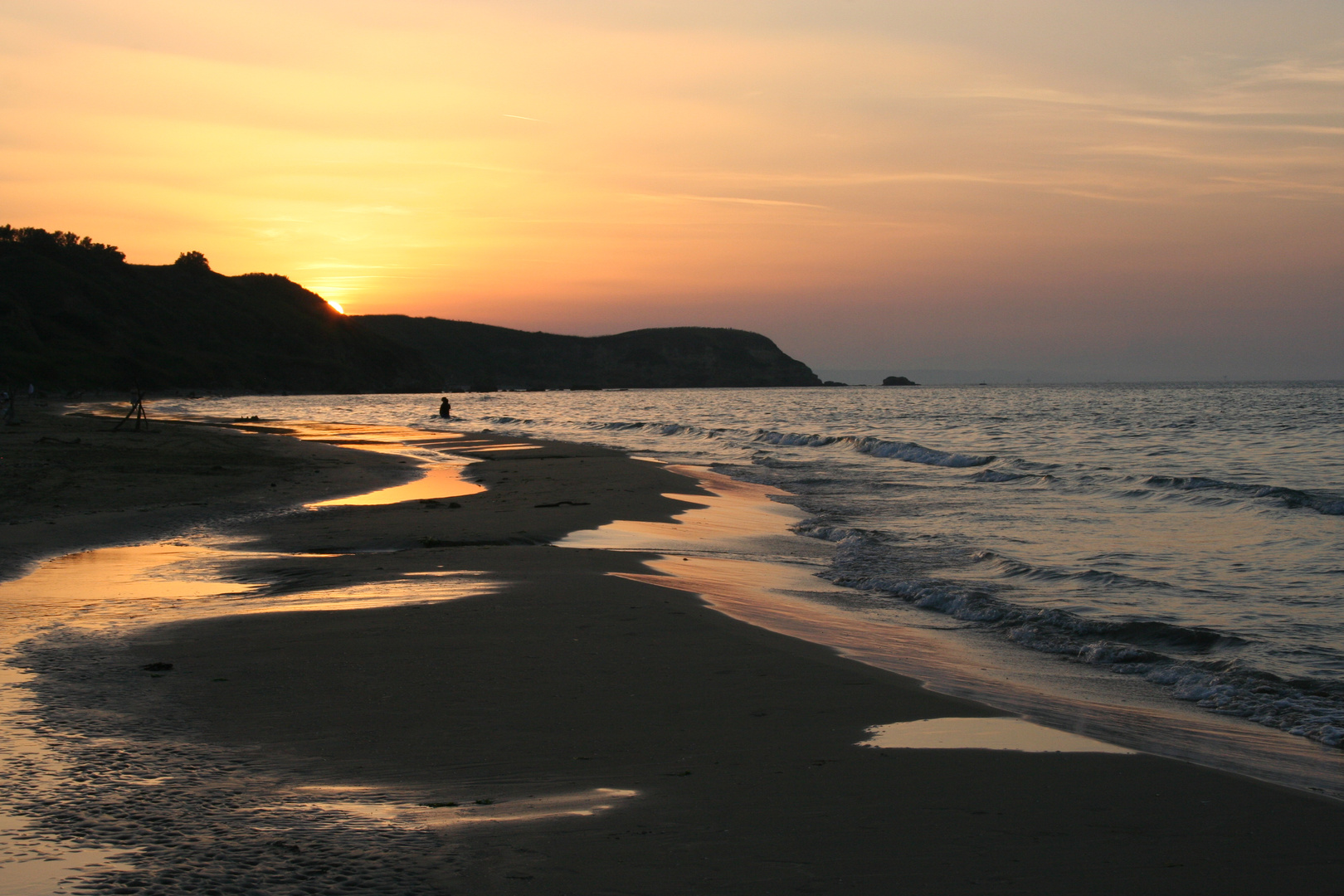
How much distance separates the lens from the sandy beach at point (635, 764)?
3389 mm

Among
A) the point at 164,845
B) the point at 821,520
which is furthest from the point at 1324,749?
the point at 821,520

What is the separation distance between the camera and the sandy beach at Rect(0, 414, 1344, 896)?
3389 millimetres

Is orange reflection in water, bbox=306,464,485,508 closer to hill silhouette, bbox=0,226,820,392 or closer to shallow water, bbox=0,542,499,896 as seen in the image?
shallow water, bbox=0,542,499,896

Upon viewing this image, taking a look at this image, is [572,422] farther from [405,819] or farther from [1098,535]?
[405,819]

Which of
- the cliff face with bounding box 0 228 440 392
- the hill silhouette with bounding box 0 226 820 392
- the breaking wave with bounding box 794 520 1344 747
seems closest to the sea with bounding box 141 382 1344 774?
the breaking wave with bounding box 794 520 1344 747

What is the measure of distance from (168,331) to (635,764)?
144682mm

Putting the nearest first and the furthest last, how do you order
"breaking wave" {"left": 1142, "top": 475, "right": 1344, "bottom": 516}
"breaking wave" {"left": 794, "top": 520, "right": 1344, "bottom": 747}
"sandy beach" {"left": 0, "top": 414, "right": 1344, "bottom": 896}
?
"sandy beach" {"left": 0, "top": 414, "right": 1344, "bottom": 896}
"breaking wave" {"left": 794, "top": 520, "right": 1344, "bottom": 747}
"breaking wave" {"left": 1142, "top": 475, "right": 1344, "bottom": 516}

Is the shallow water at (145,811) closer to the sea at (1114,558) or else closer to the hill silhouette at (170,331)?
the sea at (1114,558)

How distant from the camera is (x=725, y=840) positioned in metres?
3.63

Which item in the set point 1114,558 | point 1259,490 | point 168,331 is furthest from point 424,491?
point 168,331

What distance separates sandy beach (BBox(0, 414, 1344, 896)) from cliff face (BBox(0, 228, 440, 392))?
84238 mm

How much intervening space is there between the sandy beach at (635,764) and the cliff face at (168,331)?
84238mm

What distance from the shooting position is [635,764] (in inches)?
178

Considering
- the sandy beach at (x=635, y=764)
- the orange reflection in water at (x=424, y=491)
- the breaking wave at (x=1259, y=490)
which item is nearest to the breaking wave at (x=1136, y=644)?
the sandy beach at (x=635, y=764)
